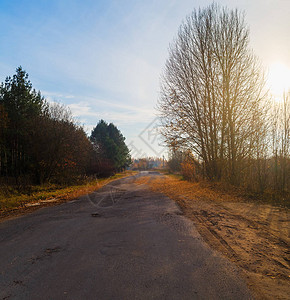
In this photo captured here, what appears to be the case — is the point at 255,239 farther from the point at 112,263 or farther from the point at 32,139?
the point at 32,139

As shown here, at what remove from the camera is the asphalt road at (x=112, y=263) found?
3.20 m

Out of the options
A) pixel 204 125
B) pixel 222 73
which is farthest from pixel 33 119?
pixel 222 73

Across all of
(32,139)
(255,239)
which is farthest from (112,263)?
(32,139)

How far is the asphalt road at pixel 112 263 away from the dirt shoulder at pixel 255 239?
282 millimetres

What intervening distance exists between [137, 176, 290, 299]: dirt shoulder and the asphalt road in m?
0.28

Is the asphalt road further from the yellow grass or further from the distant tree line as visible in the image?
the distant tree line

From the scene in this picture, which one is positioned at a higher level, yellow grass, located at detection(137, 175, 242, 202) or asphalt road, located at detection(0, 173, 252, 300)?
yellow grass, located at detection(137, 175, 242, 202)

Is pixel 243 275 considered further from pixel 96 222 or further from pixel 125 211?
pixel 125 211

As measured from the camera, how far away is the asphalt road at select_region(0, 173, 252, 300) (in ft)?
10.5

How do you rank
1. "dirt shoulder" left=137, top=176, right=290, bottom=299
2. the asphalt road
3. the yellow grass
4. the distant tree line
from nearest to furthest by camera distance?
1. the asphalt road
2. "dirt shoulder" left=137, top=176, right=290, bottom=299
3. the yellow grass
4. the distant tree line

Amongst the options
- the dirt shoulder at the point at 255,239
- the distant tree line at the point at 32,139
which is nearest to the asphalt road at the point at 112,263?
the dirt shoulder at the point at 255,239

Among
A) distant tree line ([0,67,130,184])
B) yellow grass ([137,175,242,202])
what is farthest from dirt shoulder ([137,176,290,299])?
distant tree line ([0,67,130,184])

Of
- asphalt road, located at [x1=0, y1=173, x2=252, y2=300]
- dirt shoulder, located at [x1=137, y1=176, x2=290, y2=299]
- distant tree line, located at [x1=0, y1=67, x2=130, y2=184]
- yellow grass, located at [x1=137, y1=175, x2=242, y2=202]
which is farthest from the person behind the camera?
distant tree line, located at [x1=0, y1=67, x2=130, y2=184]

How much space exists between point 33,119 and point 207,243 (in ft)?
59.7
